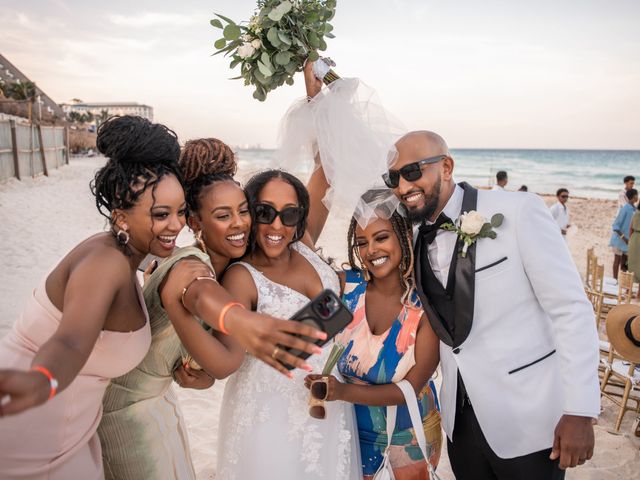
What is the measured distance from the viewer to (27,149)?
2294cm

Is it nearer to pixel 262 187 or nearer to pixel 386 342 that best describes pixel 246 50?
pixel 262 187

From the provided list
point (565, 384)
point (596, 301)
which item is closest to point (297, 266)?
point (565, 384)

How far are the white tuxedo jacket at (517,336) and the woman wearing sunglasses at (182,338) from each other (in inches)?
53.8

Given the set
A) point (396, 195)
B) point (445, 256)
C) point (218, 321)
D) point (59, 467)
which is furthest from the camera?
Result: point (396, 195)

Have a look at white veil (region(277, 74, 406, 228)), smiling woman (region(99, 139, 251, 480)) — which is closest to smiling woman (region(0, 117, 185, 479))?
smiling woman (region(99, 139, 251, 480))

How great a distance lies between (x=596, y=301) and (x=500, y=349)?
609cm

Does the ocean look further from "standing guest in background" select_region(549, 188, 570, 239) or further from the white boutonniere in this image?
the white boutonniere

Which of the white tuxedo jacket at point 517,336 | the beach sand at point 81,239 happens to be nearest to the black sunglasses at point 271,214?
the white tuxedo jacket at point 517,336

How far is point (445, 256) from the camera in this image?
2727 millimetres

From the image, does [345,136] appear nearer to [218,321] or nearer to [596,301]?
[218,321]

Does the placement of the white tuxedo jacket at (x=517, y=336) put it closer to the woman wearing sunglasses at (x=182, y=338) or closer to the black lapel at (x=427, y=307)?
the black lapel at (x=427, y=307)

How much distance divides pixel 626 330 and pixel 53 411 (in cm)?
409

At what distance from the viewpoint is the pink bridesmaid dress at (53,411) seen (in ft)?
6.15

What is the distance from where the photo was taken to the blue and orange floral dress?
8.98 feet
